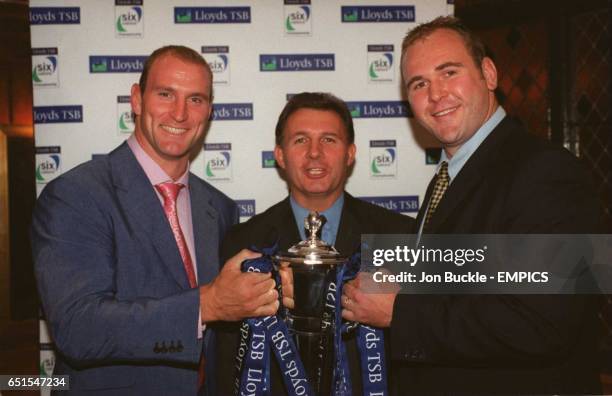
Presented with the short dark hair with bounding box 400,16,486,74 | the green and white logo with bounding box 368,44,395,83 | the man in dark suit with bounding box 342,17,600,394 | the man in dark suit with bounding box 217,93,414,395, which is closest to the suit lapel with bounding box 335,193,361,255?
the man in dark suit with bounding box 217,93,414,395

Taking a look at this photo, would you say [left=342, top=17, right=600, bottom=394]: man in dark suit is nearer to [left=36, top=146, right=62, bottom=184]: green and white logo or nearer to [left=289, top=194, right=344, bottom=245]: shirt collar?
[left=289, top=194, right=344, bottom=245]: shirt collar

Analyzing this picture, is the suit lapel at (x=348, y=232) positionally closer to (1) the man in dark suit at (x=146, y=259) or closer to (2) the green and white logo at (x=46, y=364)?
(1) the man in dark suit at (x=146, y=259)

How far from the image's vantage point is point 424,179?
3.67 metres

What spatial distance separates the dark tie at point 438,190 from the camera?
7.13ft

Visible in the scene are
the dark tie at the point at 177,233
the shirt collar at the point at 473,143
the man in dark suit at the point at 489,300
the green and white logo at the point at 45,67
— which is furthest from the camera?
the green and white logo at the point at 45,67

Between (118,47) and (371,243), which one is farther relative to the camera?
(118,47)

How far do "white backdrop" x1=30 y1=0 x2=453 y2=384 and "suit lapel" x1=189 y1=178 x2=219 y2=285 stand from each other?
95cm

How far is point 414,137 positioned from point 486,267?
1.94 m

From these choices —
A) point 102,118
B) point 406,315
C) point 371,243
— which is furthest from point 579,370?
point 102,118

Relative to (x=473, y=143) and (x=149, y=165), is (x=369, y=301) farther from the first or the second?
(x=149, y=165)

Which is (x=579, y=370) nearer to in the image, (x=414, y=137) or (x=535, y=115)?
(x=414, y=137)

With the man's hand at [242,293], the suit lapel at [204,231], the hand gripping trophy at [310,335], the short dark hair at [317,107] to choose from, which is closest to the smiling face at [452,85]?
the short dark hair at [317,107]

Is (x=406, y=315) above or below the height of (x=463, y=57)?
below

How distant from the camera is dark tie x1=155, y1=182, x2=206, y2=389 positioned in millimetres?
2342
